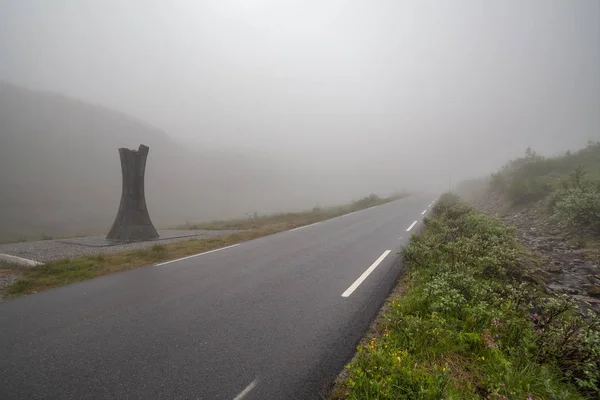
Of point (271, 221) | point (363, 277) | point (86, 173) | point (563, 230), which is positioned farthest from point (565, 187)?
point (86, 173)

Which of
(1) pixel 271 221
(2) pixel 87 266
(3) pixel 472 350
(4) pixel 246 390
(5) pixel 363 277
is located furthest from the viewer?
(1) pixel 271 221

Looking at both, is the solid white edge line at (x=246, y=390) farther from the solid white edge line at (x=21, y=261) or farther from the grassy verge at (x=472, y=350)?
the solid white edge line at (x=21, y=261)

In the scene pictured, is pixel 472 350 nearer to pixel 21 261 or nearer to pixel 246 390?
pixel 246 390

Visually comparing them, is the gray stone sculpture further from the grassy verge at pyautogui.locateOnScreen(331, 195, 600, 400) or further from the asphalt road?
the grassy verge at pyautogui.locateOnScreen(331, 195, 600, 400)

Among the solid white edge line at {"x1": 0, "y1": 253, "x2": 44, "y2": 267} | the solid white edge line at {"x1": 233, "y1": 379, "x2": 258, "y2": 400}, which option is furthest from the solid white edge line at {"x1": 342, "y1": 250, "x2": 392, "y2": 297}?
the solid white edge line at {"x1": 0, "y1": 253, "x2": 44, "y2": 267}

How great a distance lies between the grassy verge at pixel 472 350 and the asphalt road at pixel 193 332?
470 mm

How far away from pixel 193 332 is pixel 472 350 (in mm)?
3353

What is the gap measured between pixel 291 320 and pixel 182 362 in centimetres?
143

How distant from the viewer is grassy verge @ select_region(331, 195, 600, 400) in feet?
7.25

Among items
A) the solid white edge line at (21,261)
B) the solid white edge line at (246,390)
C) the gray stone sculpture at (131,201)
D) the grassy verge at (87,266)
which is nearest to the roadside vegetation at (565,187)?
the solid white edge line at (246,390)

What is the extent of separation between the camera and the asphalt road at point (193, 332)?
249 cm

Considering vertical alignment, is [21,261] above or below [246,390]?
above

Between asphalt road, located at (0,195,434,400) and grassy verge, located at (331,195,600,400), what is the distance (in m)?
0.47

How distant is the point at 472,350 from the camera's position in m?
2.85
